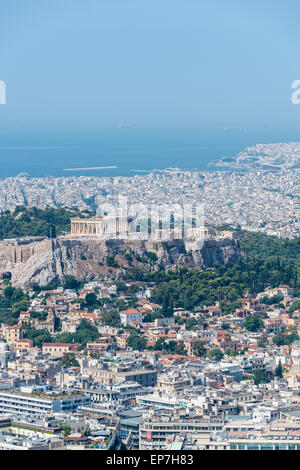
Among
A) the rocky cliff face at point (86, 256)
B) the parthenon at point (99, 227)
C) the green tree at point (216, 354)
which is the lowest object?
the green tree at point (216, 354)

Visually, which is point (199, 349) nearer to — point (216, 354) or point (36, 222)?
point (216, 354)

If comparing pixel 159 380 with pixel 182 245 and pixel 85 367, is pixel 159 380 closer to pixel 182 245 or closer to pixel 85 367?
pixel 85 367

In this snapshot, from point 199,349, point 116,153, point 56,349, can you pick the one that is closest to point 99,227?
point 56,349

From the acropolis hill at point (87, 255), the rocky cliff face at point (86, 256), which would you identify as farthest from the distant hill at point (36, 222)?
the rocky cliff face at point (86, 256)

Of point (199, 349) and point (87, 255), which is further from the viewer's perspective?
point (87, 255)

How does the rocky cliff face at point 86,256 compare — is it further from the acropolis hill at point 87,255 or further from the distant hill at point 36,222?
the distant hill at point 36,222

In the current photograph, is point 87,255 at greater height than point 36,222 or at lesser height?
lesser
